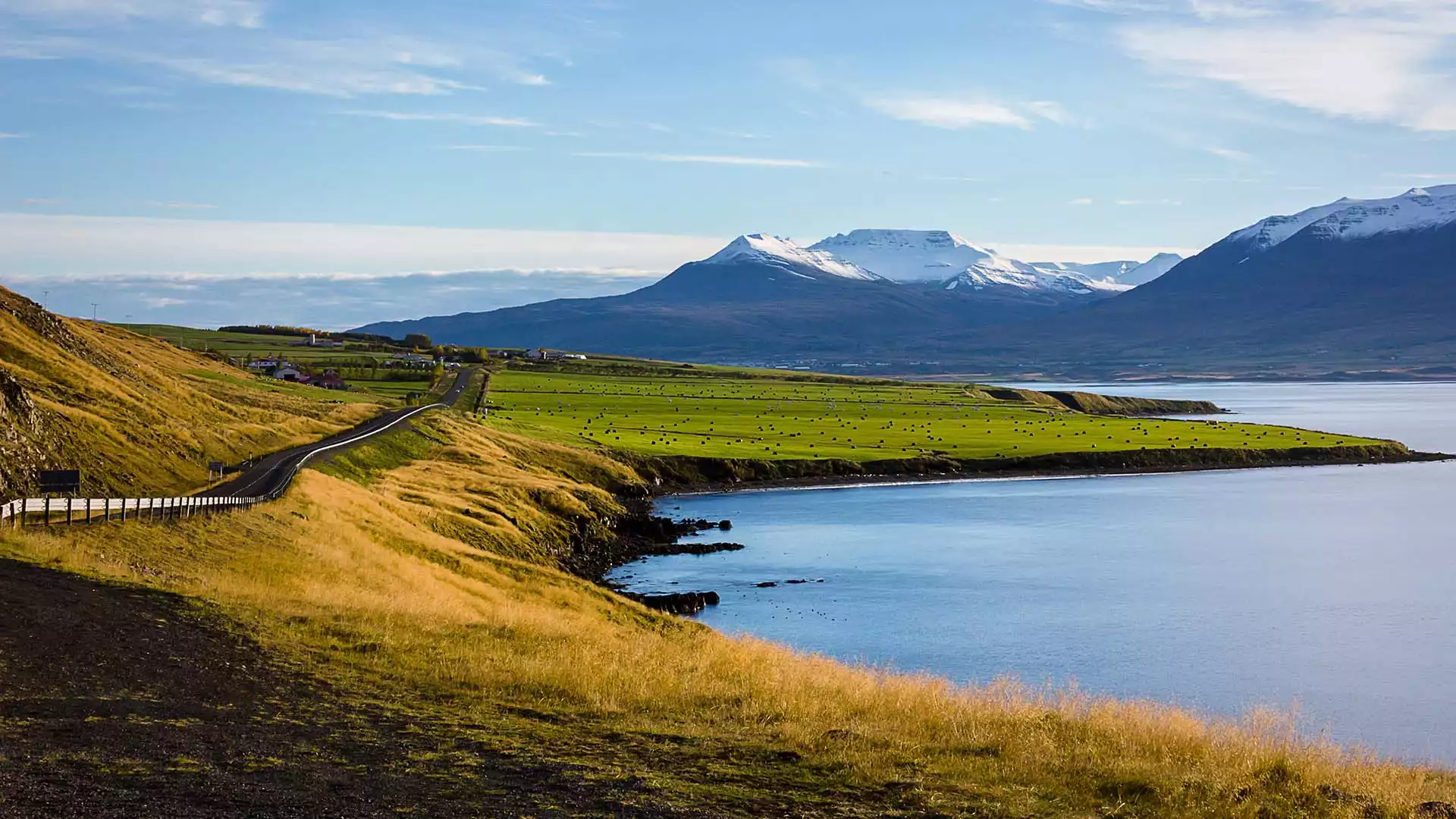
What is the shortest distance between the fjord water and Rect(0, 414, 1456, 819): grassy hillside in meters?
10.5

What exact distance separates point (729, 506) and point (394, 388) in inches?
2968

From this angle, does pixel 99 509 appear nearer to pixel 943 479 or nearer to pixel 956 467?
pixel 943 479

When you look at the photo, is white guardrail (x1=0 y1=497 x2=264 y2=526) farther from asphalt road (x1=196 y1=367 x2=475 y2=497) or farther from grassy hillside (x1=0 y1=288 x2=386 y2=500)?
grassy hillside (x1=0 y1=288 x2=386 y2=500)

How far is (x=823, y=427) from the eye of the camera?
492ft

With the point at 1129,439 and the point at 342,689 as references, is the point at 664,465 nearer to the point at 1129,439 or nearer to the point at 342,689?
the point at 1129,439

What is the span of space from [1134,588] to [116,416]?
52.7 m

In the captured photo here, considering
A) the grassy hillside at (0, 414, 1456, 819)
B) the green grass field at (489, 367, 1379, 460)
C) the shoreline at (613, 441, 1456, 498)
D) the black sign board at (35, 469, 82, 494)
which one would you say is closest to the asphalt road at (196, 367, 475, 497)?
the black sign board at (35, 469, 82, 494)

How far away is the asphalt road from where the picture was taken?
174 ft

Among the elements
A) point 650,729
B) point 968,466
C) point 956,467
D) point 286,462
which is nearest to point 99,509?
point 650,729

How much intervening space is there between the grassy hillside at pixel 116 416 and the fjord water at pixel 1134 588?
2411cm

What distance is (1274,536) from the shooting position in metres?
85.4

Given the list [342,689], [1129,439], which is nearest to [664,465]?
[1129,439]

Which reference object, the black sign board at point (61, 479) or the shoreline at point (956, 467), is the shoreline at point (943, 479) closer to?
the shoreline at point (956, 467)

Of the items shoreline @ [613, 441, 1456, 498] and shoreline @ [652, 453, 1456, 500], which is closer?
shoreline @ [652, 453, 1456, 500]
